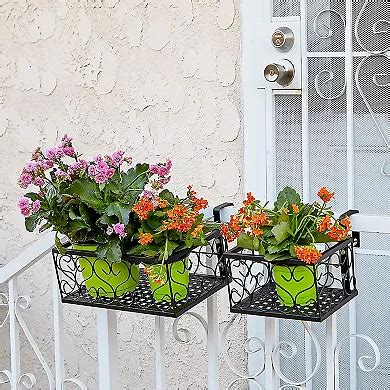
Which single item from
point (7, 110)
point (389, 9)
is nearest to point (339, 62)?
point (389, 9)

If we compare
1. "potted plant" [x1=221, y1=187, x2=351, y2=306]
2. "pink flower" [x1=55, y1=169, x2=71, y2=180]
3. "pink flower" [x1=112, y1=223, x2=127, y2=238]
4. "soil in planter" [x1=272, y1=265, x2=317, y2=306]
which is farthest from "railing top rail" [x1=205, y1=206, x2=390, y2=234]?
"pink flower" [x1=55, y1=169, x2=71, y2=180]

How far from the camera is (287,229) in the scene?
206 cm

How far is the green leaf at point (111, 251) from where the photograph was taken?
2.13 metres

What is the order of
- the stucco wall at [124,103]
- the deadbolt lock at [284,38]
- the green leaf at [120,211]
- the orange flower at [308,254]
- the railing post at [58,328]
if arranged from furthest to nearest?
1. the stucco wall at [124,103]
2. the deadbolt lock at [284,38]
3. the railing post at [58,328]
4. the green leaf at [120,211]
5. the orange flower at [308,254]

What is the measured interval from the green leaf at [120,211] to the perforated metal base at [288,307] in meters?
0.32

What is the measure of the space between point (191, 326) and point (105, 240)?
109cm

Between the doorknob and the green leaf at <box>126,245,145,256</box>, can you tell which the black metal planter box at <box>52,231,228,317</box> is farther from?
the doorknob

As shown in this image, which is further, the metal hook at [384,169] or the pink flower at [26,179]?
the metal hook at [384,169]

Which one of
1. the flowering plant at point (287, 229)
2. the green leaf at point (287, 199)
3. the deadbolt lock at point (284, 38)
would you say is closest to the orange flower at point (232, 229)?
the flowering plant at point (287, 229)

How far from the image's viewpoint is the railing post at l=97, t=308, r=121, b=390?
7.66 feet

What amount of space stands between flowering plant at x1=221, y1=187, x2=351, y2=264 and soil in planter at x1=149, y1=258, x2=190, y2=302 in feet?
0.55

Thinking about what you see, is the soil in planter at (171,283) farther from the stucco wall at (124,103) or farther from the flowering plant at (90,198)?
the stucco wall at (124,103)

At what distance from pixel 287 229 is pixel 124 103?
1319 mm

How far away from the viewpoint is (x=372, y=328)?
285cm
